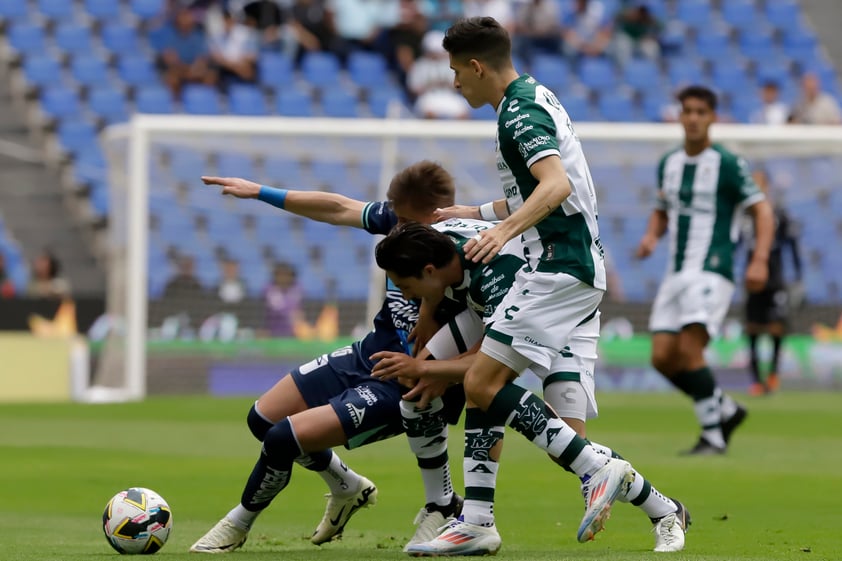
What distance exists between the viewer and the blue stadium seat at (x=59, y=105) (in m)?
23.1

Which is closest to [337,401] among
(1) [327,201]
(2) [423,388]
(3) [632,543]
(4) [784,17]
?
(2) [423,388]

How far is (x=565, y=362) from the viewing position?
20.0 ft

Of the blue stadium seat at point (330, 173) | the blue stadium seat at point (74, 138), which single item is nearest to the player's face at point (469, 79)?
the blue stadium seat at point (330, 173)

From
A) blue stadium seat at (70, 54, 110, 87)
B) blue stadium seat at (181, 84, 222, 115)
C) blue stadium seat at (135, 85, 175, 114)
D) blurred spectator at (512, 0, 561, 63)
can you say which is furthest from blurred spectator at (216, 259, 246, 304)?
blurred spectator at (512, 0, 561, 63)

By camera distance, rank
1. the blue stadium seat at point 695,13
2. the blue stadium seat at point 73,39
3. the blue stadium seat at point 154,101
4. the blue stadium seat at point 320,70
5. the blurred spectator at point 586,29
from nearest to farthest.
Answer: the blue stadium seat at point 154,101 < the blue stadium seat at point 73,39 < the blue stadium seat at point 320,70 < the blurred spectator at point 586,29 < the blue stadium seat at point 695,13

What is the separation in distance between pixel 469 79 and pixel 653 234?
16.8ft

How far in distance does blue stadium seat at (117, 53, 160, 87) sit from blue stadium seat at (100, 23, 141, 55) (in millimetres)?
281

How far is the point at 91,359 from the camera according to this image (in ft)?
62.1

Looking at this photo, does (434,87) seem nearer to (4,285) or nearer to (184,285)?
(184,285)

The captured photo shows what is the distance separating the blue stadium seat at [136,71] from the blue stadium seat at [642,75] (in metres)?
8.18

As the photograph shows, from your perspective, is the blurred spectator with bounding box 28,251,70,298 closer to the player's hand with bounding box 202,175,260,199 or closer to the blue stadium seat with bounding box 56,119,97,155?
the blue stadium seat with bounding box 56,119,97,155

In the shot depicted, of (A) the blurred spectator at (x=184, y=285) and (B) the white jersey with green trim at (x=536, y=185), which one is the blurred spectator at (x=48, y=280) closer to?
(A) the blurred spectator at (x=184, y=285)

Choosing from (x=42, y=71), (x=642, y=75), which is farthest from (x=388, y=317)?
(x=642, y=75)

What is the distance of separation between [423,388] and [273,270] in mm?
13363
